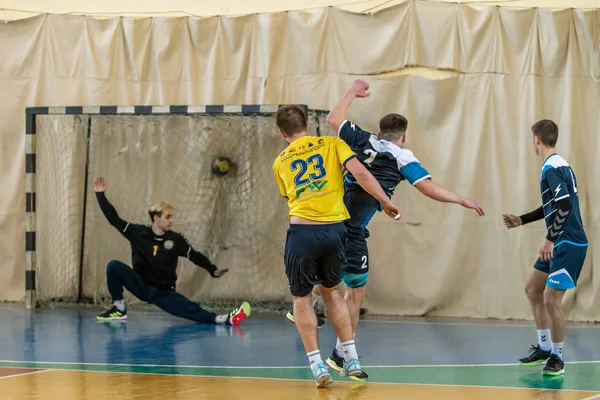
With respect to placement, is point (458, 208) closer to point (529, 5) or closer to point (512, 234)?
point (512, 234)

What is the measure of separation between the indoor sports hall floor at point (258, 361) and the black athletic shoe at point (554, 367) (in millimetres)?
97

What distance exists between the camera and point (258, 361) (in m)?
8.31

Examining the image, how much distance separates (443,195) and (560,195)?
42.2 inches

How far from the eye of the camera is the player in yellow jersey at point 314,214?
22.4 feet

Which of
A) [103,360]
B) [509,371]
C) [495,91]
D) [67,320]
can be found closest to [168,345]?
[103,360]

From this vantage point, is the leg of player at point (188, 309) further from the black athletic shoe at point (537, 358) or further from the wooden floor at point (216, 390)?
the black athletic shoe at point (537, 358)

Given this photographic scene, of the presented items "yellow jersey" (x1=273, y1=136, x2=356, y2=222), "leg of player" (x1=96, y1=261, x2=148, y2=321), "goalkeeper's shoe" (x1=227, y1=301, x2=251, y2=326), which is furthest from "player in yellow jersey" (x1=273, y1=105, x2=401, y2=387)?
"leg of player" (x1=96, y1=261, x2=148, y2=321)

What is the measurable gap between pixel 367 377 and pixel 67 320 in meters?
5.25

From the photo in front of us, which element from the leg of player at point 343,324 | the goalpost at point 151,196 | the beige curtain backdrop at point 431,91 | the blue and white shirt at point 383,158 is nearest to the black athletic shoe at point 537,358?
the leg of player at point 343,324

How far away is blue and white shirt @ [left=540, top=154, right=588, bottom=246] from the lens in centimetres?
744

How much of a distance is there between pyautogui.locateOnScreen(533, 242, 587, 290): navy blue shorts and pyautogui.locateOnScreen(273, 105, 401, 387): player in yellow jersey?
161 cm

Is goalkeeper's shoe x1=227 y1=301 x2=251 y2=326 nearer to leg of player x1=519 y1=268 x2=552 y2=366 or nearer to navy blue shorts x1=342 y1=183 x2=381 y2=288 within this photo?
navy blue shorts x1=342 y1=183 x2=381 y2=288

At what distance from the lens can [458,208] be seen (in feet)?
38.8

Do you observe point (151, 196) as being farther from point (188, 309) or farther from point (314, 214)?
point (314, 214)
